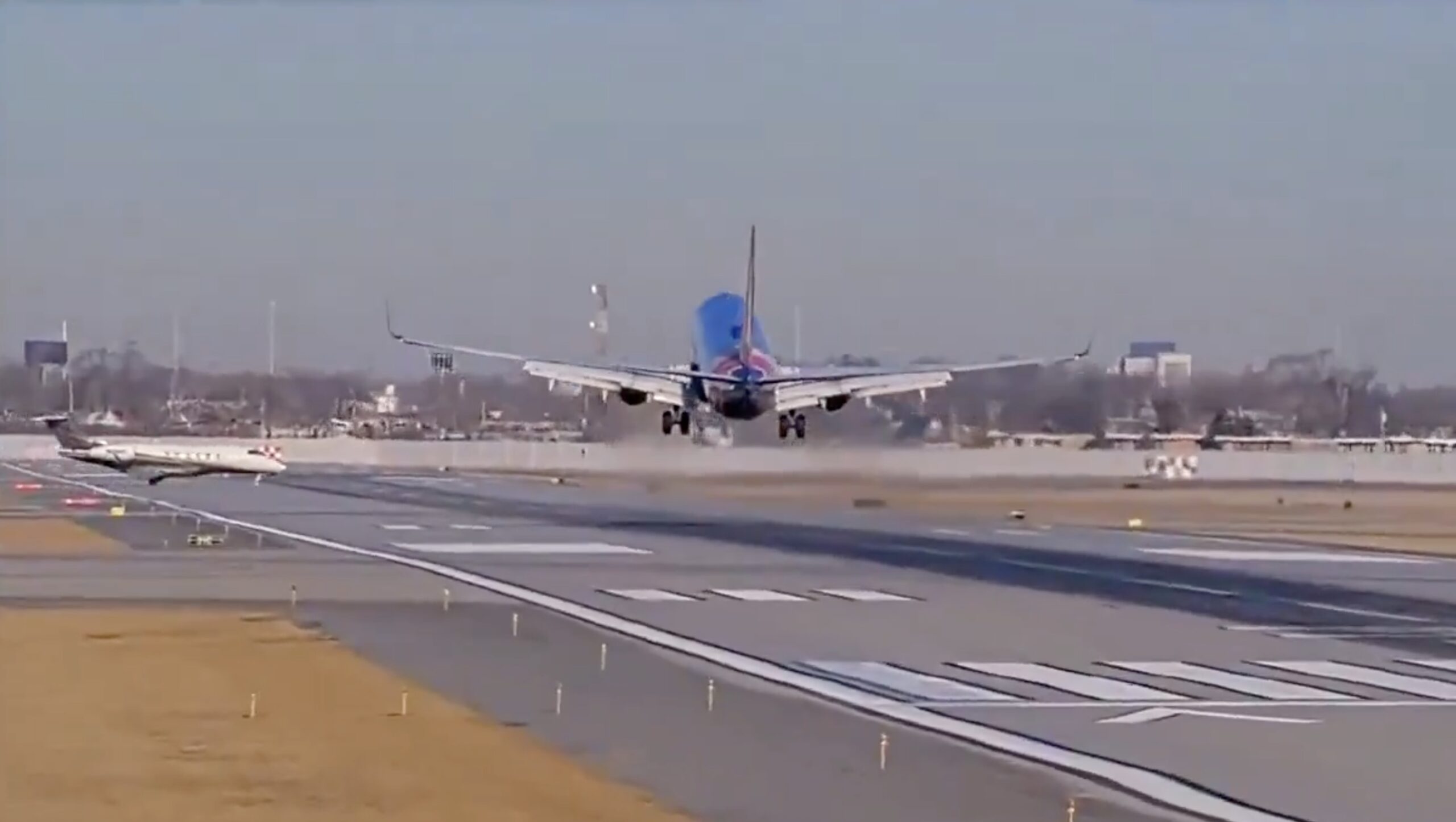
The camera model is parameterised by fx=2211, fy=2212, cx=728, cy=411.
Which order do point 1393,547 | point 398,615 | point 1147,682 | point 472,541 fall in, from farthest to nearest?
1. point 1393,547
2. point 472,541
3. point 398,615
4. point 1147,682

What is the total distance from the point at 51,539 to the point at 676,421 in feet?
108

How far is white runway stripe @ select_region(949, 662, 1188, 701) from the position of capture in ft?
85.1

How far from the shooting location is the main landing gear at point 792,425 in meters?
81.0

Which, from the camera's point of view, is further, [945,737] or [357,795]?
[945,737]

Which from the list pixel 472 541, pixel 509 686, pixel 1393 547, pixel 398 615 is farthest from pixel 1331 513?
pixel 509 686

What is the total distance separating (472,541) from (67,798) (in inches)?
1504

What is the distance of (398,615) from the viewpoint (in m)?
34.9

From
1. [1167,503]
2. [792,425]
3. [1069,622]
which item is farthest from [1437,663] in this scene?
[1167,503]

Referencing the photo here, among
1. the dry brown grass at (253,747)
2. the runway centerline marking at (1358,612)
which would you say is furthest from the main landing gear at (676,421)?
the dry brown grass at (253,747)

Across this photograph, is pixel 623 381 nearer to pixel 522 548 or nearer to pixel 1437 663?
pixel 522 548

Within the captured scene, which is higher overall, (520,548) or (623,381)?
(623,381)

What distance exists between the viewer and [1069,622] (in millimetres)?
35719

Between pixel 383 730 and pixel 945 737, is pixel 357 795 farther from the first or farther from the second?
pixel 945 737

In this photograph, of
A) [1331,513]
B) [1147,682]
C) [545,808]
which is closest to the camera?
[545,808]
